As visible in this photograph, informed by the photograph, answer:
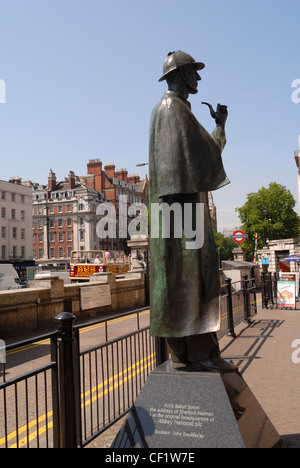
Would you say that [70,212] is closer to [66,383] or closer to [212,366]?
[66,383]

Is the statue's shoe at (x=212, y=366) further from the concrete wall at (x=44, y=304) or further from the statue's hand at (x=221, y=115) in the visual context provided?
the concrete wall at (x=44, y=304)

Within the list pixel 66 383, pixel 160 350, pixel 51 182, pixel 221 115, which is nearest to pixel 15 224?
pixel 51 182

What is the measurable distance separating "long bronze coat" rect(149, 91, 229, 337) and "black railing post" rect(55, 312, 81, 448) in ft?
2.85

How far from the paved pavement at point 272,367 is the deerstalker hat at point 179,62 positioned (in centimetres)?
386

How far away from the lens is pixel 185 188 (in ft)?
12.2

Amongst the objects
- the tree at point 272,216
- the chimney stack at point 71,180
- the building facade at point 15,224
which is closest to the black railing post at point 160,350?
the building facade at point 15,224

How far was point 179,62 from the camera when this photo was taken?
4.05 metres

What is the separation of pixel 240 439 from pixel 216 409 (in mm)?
294

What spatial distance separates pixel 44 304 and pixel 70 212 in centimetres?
7038

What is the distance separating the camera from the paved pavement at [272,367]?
16.1 ft
